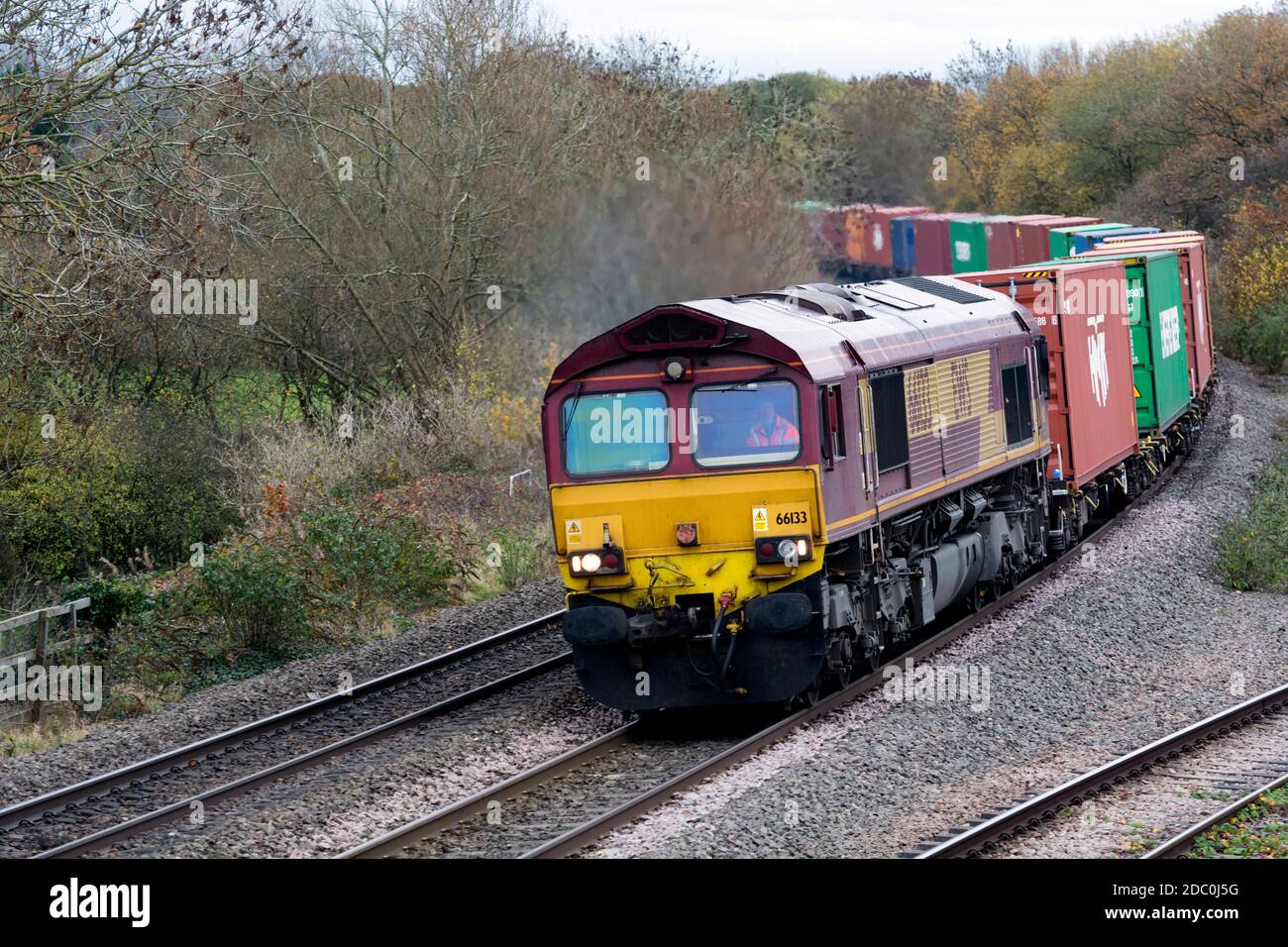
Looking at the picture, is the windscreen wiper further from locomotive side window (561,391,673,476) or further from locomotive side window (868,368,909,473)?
locomotive side window (868,368,909,473)

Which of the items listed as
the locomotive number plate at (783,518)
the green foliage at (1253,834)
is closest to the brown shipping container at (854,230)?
the locomotive number plate at (783,518)

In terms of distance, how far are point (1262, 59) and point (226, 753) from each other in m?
47.0

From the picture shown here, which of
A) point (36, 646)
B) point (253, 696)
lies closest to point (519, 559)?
point (253, 696)

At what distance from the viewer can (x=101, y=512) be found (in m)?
22.8

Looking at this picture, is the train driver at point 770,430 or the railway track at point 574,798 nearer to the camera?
the railway track at point 574,798

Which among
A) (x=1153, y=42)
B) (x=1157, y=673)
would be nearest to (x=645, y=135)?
(x=1157, y=673)

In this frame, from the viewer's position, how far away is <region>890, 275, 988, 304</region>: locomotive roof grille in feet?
52.0

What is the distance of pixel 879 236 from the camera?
49.6m

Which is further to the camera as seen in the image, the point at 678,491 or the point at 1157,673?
the point at 1157,673

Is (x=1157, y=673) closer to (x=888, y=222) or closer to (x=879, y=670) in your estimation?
(x=879, y=670)

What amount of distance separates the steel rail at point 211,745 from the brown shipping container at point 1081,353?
23.2 ft

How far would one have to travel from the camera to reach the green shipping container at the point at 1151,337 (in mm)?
21844

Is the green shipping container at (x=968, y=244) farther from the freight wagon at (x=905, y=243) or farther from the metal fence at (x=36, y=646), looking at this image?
the metal fence at (x=36, y=646)

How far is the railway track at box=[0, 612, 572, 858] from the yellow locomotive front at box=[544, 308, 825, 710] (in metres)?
2.26
